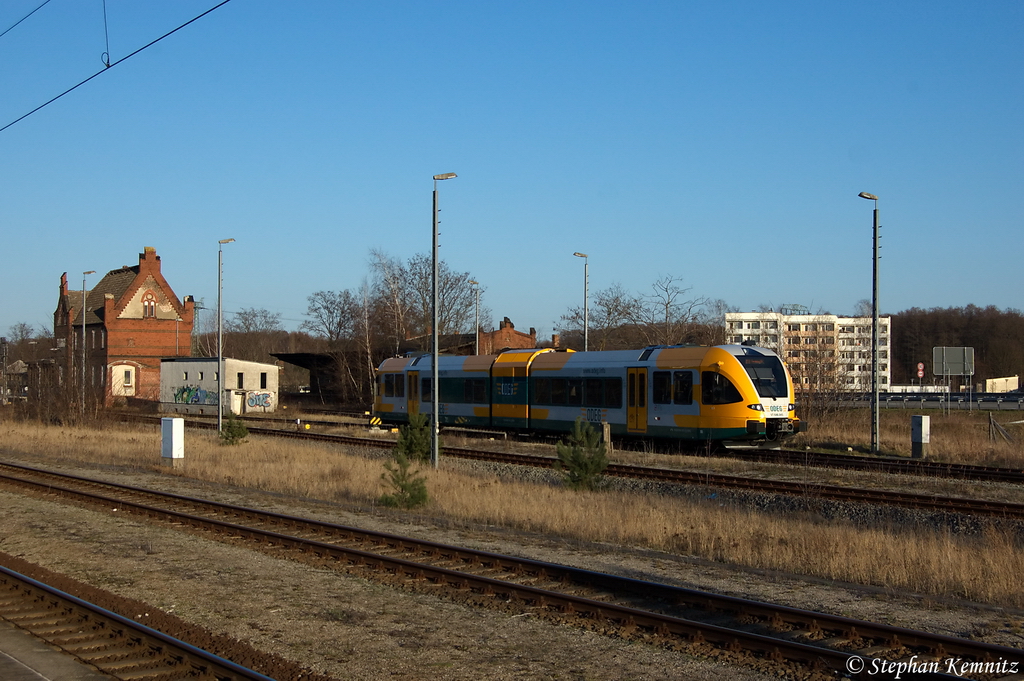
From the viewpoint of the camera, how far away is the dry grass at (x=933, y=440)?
24.4 meters

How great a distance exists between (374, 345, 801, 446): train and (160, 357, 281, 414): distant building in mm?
22415

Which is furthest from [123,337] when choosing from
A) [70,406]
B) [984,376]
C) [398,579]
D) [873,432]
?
[984,376]

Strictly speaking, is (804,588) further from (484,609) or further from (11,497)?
(11,497)

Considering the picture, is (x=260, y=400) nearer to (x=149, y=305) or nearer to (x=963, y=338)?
(x=149, y=305)

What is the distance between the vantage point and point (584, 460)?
701 inches

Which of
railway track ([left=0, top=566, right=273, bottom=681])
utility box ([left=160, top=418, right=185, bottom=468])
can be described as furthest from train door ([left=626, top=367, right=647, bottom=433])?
railway track ([left=0, top=566, right=273, bottom=681])

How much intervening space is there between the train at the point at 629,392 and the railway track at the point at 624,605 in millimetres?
12976

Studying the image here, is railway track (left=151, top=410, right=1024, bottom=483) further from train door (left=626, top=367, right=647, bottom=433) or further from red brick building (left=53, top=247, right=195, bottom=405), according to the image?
red brick building (left=53, top=247, right=195, bottom=405)

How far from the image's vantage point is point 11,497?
18.3m

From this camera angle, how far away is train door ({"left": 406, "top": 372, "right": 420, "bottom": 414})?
Result: 34188 mm

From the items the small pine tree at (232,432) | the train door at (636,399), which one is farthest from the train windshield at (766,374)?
the small pine tree at (232,432)

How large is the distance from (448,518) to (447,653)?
784 cm

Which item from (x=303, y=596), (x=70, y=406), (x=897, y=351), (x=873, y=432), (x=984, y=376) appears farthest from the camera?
(x=897, y=351)

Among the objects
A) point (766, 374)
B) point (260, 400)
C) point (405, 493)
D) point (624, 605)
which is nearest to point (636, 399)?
point (766, 374)
